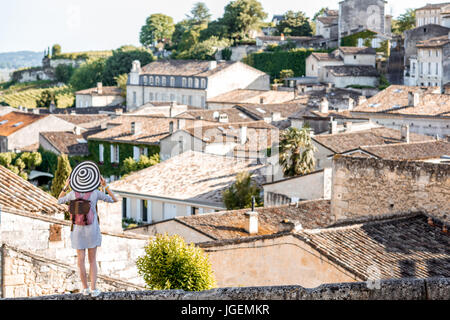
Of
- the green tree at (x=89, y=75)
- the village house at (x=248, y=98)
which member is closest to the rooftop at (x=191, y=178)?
the village house at (x=248, y=98)

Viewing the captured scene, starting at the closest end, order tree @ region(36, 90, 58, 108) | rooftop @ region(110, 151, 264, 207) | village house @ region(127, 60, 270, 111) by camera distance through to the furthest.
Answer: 1. rooftop @ region(110, 151, 264, 207)
2. village house @ region(127, 60, 270, 111)
3. tree @ region(36, 90, 58, 108)

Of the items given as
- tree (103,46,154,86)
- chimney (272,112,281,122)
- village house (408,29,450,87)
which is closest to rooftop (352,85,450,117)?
chimney (272,112,281,122)

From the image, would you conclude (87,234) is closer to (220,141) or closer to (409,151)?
(409,151)

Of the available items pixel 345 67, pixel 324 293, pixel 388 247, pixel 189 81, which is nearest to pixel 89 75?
pixel 189 81

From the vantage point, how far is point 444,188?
16.6 m

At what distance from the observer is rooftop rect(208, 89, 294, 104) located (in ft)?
238

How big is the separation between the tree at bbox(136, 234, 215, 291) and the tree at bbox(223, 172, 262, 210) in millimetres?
20112

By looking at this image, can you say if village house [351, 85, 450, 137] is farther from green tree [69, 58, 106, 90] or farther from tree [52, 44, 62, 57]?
tree [52, 44, 62, 57]

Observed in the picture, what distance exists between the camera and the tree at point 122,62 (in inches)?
3935

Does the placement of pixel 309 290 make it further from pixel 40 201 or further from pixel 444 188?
pixel 444 188

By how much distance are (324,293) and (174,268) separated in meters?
5.00

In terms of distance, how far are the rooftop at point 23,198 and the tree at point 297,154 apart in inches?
890

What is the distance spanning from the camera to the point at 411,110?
5550 centimetres

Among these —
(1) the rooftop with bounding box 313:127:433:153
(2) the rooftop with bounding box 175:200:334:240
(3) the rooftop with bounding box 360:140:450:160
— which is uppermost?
(3) the rooftop with bounding box 360:140:450:160
